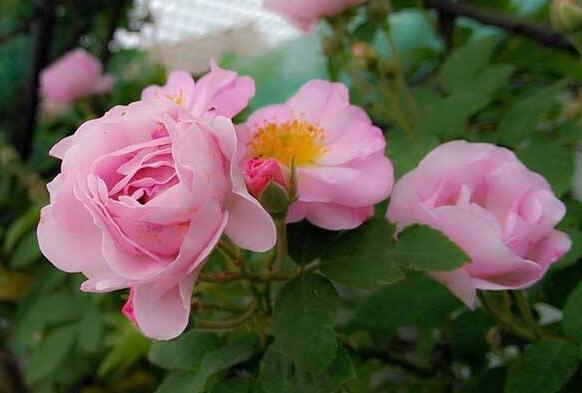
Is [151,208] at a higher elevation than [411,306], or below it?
higher

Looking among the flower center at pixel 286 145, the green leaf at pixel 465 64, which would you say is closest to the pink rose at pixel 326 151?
the flower center at pixel 286 145

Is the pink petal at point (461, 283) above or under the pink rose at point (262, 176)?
under

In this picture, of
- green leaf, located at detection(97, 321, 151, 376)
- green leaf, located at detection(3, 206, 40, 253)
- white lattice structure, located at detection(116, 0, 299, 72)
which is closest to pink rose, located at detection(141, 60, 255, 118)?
green leaf, located at detection(97, 321, 151, 376)

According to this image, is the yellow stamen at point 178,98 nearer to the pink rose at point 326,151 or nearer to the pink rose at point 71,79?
the pink rose at point 326,151

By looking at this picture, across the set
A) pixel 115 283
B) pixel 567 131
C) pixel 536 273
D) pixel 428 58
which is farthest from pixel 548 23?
pixel 115 283

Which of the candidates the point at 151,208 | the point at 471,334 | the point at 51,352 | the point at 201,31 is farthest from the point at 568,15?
the point at 201,31

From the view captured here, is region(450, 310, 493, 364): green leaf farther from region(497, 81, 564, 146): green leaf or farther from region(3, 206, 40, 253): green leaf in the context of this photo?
region(3, 206, 40, 253): green leaf

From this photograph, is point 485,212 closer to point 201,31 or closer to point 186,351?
point 186,351
